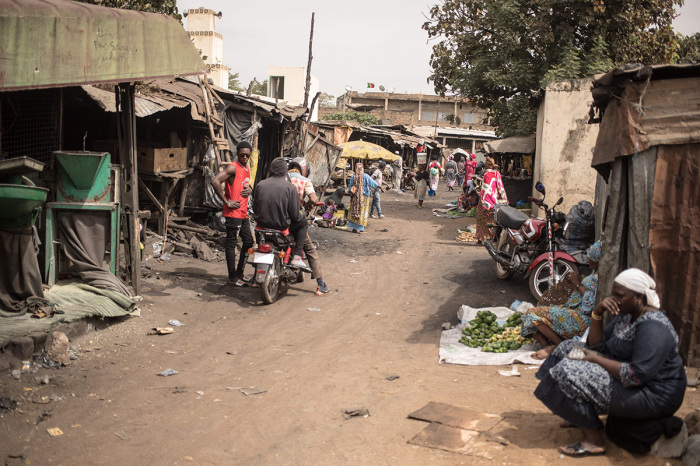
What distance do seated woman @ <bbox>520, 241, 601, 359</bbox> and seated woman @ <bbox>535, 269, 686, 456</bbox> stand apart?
1902mm

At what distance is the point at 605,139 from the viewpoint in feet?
20.6

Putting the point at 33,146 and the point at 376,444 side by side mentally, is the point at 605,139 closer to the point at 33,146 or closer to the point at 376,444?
the point at 376,444

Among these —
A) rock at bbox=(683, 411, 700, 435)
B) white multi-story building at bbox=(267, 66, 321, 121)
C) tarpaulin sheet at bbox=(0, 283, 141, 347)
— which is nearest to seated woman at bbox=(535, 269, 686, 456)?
rock at bbox=(683, 411, 700, 435)

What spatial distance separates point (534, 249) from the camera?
933cm

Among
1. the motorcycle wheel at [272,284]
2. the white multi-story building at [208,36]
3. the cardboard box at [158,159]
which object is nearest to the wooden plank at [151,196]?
the cardboard box at [158,159]

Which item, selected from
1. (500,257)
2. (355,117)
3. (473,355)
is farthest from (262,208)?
(355,117)

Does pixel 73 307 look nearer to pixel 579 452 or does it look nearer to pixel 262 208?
pixel 262 208

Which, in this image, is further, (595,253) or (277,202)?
(277,202)

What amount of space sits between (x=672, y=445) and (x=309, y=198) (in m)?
6.76

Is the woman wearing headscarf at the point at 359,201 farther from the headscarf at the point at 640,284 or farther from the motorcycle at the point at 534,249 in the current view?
the headscarf at the point at 640,284

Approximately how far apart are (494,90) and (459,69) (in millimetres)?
1414

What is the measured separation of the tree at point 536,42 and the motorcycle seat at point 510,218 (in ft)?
28.6

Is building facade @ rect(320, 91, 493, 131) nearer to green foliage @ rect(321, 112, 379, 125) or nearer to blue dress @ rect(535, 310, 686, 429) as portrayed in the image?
green foliage @ rect(321, 112, 379, 125)

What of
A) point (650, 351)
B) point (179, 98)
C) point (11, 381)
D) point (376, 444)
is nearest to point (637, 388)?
point (650, 351)
